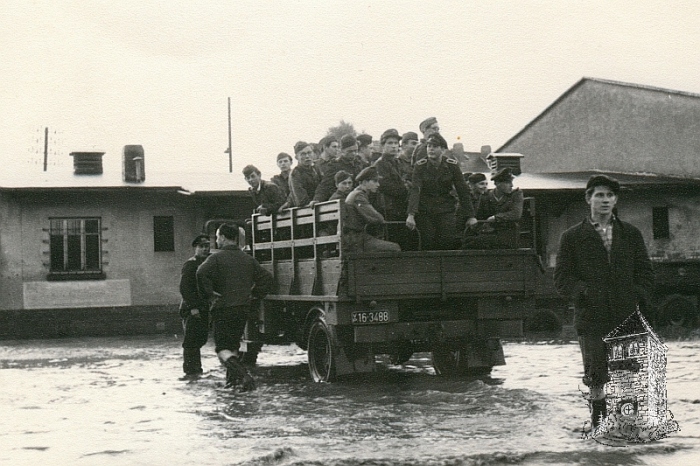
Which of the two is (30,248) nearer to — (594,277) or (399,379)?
(399,379)

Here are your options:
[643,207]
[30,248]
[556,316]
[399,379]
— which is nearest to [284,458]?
[399,379]

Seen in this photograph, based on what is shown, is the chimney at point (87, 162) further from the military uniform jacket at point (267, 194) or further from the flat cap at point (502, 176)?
the flat cap at point (502, 176)

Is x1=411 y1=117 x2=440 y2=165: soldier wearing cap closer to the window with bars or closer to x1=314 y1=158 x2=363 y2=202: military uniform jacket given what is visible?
x1=314 y1=158 x2=363 y2=202: military uniform jacket

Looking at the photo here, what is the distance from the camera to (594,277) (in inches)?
272

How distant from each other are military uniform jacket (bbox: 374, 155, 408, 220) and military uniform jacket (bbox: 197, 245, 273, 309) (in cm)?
167

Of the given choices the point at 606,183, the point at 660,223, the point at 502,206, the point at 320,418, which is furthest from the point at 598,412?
the point at 660,223

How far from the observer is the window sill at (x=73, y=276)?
75.4 ft

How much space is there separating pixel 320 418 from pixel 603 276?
2806 millimetres

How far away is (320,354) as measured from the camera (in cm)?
1127

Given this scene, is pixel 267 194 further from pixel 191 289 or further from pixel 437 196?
pixel 437 196

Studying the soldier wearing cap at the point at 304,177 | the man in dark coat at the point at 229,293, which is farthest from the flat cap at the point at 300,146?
the man in dark coat at the point at 229,293

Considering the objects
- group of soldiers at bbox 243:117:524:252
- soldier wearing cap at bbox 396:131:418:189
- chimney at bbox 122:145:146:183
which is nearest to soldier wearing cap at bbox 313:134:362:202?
group of soldiers at bbox 243:117:524:252

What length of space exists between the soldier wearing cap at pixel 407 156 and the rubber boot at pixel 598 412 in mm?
4891

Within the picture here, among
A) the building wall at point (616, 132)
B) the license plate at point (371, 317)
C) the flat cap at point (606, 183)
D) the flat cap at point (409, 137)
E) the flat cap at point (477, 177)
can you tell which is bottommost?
the license plate at point (371, 317)
